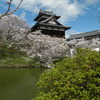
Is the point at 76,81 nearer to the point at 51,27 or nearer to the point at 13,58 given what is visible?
the point at 13,58

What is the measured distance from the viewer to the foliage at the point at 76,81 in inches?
88.8

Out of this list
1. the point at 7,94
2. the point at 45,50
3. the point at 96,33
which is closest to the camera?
the point at 7,94

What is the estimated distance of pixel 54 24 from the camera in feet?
76.1

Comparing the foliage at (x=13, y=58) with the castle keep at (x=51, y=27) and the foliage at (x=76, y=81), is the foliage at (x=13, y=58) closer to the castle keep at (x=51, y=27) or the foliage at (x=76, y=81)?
the castle keep at (x=51, y=27)

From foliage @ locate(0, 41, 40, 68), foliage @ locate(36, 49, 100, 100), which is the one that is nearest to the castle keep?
foliage @ locate(0, 41, 40, 68)

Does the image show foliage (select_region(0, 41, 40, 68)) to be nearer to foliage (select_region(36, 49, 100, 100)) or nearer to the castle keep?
the castle keep

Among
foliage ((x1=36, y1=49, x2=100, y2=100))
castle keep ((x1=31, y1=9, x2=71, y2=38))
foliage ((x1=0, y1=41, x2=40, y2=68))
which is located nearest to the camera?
foliage ((x1=36, y1=49, x2=100, y2=100))

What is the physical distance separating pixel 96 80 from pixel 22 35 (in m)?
20.8

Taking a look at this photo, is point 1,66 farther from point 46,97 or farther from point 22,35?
point 46,97

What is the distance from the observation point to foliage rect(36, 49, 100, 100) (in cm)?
226

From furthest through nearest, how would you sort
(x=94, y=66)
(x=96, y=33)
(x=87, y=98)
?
1. (x=96, y=33)
2. (x=94, y=66)
3. (x=87, y=98)

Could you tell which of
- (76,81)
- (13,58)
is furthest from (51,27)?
(76,81)

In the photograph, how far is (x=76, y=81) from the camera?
2424mm

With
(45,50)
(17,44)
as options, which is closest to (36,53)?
(45,50)
